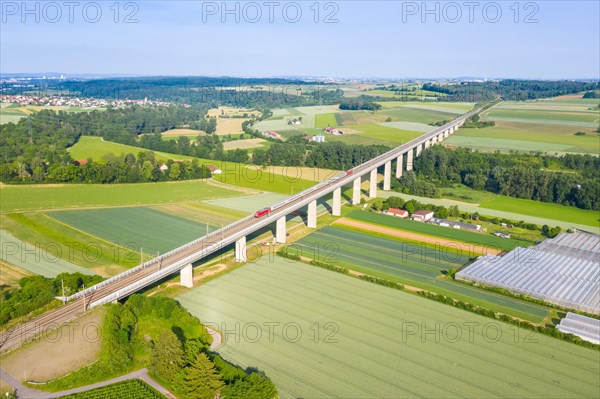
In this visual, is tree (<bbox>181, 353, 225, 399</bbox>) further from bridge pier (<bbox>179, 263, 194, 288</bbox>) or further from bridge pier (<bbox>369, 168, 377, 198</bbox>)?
bridge pier (<bbox>369, 168, 377, 198</bbox>)

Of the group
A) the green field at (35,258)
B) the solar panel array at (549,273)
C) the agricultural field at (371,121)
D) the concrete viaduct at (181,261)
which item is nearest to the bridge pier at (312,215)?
the concrete viaduct at (181,261)

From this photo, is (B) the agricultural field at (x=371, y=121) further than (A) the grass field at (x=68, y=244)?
Yes

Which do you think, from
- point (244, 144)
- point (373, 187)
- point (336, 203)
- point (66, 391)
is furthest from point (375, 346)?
point (244, 144)

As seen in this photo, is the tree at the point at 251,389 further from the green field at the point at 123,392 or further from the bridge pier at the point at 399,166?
the bridge pier at the point at 399,166

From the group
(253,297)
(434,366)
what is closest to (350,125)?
(253,297)

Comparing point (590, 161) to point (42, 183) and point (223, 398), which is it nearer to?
point (223, 398)

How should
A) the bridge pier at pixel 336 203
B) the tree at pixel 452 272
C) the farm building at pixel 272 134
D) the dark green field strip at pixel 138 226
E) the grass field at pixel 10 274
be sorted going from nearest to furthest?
the grass field at pixel 10 274 < the tree at pixel 452 272 < the dark green field strip at pixel 138 226 < the bridge pier at pixel 336 203 < the farm building at pixel 272 134
